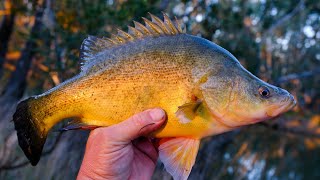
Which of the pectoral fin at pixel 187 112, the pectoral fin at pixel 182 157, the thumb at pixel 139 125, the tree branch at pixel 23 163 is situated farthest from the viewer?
the tree branch at pixel 23 163

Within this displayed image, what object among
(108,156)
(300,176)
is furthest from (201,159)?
(300,176)

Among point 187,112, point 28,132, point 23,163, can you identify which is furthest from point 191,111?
point 23,163

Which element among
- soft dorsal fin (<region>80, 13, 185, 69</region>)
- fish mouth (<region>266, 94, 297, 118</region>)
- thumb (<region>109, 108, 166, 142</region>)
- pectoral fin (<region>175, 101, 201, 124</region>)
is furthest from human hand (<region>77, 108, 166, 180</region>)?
fish mouth (<region>266, 94, 297, 118</region>)

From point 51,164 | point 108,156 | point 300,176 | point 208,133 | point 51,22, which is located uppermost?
point 208,133

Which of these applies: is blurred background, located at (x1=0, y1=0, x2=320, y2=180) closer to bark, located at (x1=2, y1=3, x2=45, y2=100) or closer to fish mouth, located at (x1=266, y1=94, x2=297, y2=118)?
bark, located at (x1=2, y1=3, x2=45, y2=100)

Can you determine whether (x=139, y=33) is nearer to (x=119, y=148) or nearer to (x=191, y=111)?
(x=191, y=111)

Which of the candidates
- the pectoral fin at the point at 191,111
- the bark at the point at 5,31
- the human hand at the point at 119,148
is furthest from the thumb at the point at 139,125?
the bark at the point at 5,31

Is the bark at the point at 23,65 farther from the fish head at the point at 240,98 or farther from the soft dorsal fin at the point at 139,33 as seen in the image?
the fish head at the point at 240,98

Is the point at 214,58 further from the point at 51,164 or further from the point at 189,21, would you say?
the point at 189,21
